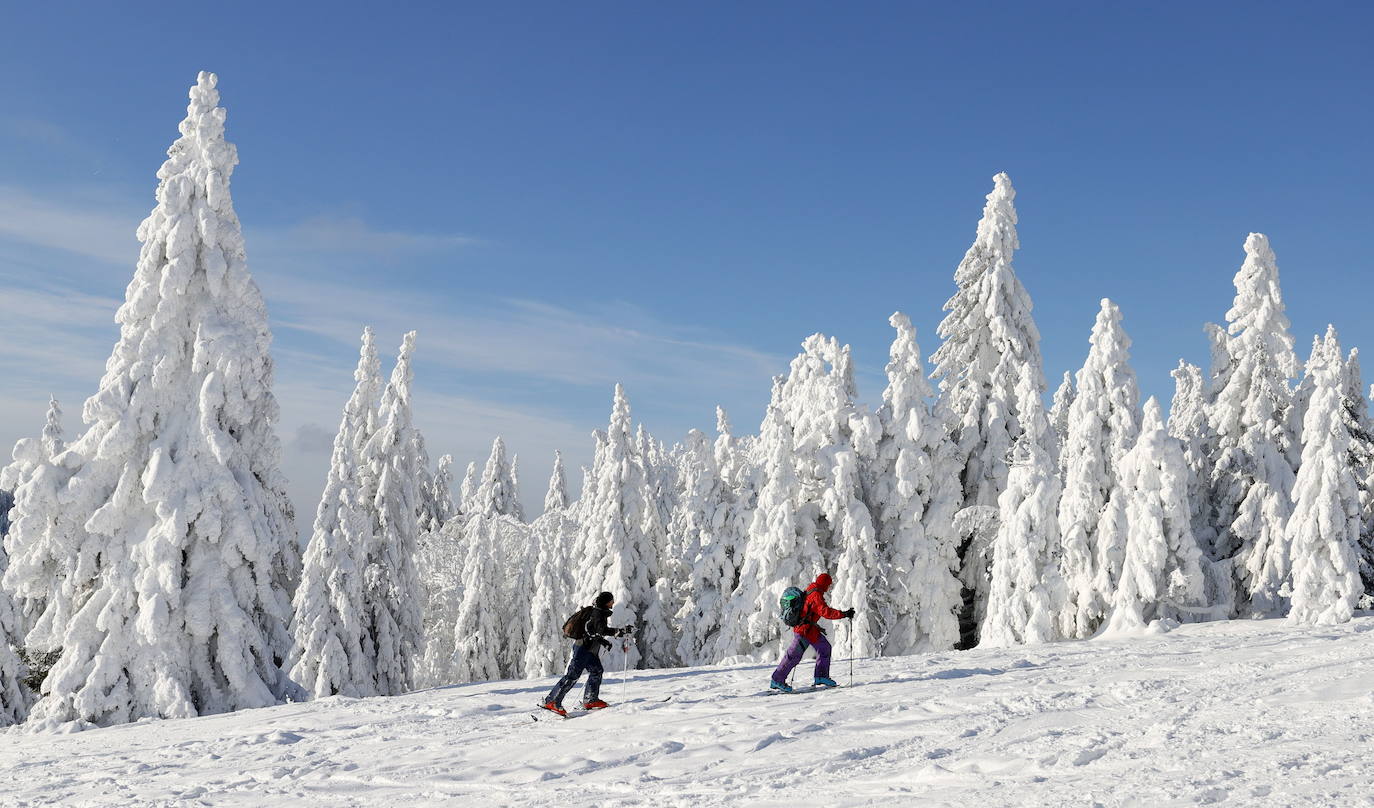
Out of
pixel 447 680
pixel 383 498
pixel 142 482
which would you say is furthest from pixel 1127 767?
pixel 447 680

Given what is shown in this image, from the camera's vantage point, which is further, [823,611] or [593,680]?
[593,680]

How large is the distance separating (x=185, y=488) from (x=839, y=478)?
18.4m

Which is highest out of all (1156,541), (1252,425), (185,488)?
(1252,425)

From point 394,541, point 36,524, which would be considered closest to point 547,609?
point 394,541

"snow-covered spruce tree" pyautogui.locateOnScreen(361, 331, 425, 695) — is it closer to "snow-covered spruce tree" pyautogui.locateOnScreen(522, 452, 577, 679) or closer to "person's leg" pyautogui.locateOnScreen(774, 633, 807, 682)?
"snow-covered spruce tree" pyautogui.locateOnScreen(522, 452, 577, 679)

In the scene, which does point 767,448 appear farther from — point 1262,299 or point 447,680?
point 447,680

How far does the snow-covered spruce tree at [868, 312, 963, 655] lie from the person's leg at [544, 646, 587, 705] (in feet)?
59.8

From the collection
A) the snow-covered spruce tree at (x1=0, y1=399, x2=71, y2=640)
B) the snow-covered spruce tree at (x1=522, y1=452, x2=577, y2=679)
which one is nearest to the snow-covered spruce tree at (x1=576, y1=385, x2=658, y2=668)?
the snow-covered spruce tree at (x1=522, y1=452, x2=577, y2=679)

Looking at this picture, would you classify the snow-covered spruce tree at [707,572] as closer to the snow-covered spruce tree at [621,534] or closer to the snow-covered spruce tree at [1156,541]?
the snow-covered spruce tree at [621,534]

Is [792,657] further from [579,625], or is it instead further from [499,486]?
[499,486]

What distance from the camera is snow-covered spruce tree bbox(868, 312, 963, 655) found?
30734 mm

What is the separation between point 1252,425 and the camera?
98.1ft

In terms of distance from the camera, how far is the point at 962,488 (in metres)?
33.1

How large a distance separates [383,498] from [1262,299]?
29527mm
